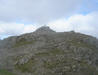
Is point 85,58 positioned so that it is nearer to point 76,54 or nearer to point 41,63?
point 76,54

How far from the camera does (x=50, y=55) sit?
4344 cm

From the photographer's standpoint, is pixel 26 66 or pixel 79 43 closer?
pixel 26 66

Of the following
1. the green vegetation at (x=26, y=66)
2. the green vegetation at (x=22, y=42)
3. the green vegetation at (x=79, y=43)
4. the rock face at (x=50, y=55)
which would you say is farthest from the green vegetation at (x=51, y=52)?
the green vegetation at (x=22, y=42)

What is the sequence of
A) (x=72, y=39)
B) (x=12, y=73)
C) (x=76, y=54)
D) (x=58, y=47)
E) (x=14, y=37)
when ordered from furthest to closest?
1. (x=14, y=37)
2. (x=72, y=39)
3. (x=58, y=47)
4. (x=76, y=54)
5. (x=12, y=73)

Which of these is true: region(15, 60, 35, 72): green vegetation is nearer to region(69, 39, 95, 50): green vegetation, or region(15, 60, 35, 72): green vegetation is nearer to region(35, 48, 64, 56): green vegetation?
region(35, 48, 64, 56): green vegetation

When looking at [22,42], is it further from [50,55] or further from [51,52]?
[50,55]

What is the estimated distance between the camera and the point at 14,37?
60.8 meters

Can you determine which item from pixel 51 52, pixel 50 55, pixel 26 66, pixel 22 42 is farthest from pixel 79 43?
pixel 22 42

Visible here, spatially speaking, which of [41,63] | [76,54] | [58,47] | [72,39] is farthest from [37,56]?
[72,39]

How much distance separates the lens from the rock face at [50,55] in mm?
39344

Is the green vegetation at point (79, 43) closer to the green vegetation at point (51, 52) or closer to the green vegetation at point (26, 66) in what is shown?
the green vegetation at point (51, 52)

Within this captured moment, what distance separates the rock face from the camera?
Result: 129 feet

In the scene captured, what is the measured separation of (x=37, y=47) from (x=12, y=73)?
42.3ft

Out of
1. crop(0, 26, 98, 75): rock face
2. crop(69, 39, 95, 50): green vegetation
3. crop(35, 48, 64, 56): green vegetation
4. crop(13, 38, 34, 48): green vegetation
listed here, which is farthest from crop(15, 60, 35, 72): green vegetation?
crop(69, 39, 95, 50): green vegetation
